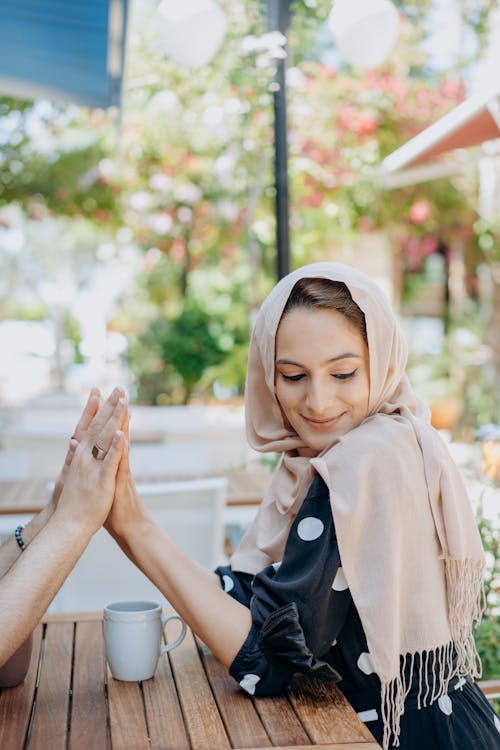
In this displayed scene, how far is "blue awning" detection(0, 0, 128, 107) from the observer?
4.29 m

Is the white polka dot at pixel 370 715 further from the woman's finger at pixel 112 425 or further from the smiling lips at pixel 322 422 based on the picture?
the woman's finger at pixel 112 425

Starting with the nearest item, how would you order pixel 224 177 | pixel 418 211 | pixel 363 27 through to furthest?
pixel 363 27
pixel 224 177
pixel 418 211

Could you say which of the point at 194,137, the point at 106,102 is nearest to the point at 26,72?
the point at 106,102

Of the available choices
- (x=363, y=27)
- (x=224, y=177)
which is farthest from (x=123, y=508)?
(x=224, y=177)

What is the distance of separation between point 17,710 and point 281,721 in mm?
418

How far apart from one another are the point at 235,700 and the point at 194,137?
801 centimetres

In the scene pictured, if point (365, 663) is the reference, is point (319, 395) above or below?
above

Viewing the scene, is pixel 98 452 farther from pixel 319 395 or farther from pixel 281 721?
pixel 281 721

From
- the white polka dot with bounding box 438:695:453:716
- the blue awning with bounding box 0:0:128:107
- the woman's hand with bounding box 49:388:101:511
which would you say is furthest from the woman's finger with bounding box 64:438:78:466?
the blue awning with bounding box 0:0:128:107

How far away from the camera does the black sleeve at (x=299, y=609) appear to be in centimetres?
141

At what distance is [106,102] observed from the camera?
18.4 feet

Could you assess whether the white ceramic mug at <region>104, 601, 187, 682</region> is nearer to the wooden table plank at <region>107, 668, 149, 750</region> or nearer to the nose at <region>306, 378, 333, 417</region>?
the wooden table plank at <region>107, 668, 149, 750</region>

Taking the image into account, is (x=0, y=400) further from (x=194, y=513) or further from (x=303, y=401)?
(x=303, y=401)

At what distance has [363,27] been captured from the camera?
12.9 feet
